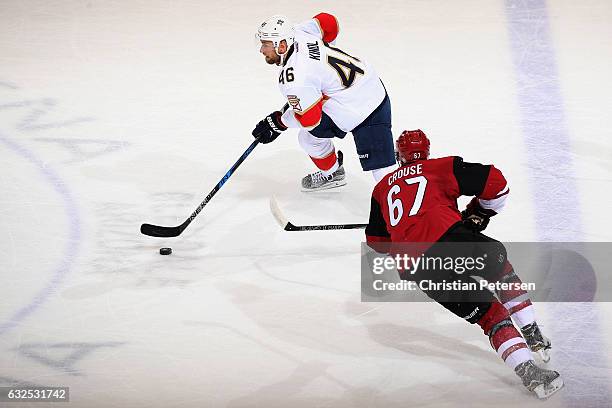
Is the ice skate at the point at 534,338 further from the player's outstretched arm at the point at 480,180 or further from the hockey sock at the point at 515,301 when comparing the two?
the player's outstretched arm at the point at 480,180

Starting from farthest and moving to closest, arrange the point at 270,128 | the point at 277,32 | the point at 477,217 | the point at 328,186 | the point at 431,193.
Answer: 1. the point at 328,186
2. the point at 270,128
3. the point at 277,32
4. the point at 477,217
5. the point at 431,193

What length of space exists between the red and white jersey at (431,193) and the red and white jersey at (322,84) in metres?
0.92

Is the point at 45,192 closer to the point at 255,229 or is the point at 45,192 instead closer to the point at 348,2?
the point at 255,229

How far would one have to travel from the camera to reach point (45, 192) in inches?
211

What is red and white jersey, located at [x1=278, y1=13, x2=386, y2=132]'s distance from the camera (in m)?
4.79

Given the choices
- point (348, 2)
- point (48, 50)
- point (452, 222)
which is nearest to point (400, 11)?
point (348, 2)

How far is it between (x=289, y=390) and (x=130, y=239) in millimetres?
1450

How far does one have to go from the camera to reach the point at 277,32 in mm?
4789

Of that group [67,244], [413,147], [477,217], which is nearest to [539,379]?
[477,217]

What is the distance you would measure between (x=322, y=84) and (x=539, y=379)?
1887mm

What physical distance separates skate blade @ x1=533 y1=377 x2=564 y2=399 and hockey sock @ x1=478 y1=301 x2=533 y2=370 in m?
0.11

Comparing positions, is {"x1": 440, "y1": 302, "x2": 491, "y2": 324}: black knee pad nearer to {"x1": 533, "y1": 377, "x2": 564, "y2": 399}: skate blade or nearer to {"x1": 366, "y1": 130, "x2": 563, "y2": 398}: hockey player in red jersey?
{"x1": 366, "y1": 130, "x2": 563, "y2": 398}: hockey player in red jersey

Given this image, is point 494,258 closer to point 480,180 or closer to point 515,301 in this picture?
point 515,301

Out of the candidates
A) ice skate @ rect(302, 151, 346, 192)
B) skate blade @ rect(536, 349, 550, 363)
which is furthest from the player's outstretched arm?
ice skate @ rect(302, 151, 346, 192)
